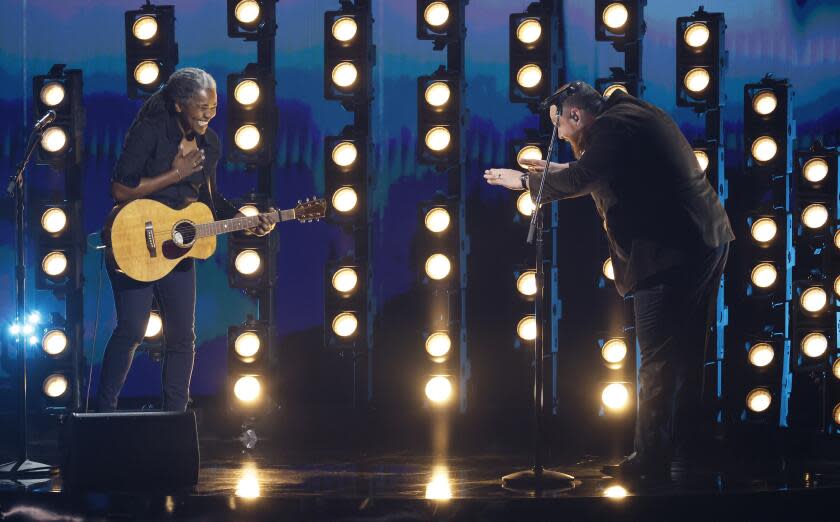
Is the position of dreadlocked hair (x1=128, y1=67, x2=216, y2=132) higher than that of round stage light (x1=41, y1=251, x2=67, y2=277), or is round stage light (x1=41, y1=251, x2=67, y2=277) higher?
dreadlocked hair (x1=128, y1=67, x2=216, y2=132)

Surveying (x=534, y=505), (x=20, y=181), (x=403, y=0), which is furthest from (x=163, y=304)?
(x=403, y=0)

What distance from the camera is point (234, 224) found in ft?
14.7

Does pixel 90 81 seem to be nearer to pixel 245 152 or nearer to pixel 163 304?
pixel 245 152

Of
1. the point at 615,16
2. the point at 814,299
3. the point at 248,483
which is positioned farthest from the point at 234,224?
the point at 814,299

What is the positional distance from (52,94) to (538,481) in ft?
10.6

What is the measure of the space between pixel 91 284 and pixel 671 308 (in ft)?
11.6

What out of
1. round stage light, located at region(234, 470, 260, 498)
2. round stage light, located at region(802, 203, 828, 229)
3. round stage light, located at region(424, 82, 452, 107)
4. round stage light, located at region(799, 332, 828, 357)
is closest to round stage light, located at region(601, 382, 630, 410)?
round stage light, located at region(799, 332, 828, 357)

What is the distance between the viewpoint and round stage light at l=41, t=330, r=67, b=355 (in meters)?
5.45

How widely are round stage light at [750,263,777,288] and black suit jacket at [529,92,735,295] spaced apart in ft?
4.57

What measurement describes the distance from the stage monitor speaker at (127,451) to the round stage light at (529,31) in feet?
8.56

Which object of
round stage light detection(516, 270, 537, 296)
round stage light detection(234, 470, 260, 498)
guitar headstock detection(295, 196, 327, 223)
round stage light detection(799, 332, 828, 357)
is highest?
guitar headstock detection(295, 196, 327, 223)

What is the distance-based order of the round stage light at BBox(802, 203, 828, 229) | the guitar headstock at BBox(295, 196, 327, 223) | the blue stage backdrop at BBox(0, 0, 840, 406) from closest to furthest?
the guitar headstock at BBox(295, 196, 327, 223)
the round stage light at BBox(802, 203, 828, 229)
the blue stage backdrop at BBox(0, 0, 840, 406)

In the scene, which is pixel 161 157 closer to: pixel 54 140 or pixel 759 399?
pixel 54 140

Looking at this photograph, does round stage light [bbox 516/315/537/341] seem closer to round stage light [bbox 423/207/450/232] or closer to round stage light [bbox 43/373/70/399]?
round stage light [bbox 423/207/450/232]
